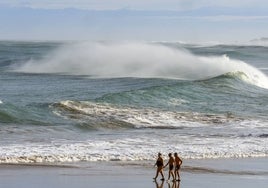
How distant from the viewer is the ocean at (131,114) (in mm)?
21484

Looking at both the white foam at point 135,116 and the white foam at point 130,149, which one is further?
the white foam at point 135,116

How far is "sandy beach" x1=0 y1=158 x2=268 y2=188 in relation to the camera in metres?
16.0

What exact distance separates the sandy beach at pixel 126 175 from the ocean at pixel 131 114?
1.09 m

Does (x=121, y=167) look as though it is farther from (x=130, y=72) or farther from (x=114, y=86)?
(x=130, y=72)

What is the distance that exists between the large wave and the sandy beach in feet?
101

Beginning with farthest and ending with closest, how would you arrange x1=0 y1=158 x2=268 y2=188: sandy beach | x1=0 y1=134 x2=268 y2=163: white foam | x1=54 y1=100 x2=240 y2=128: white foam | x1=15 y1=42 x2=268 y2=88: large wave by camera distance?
x1=15 y1=42 x2=268 y2=88: large wave < x1=54 y1=100 x2=240 y2=128: white foam < x1=0 y1=134 x2=268 y2=163: white foam < x1=0 y1=158 x2=268 y2=188: sandy beach

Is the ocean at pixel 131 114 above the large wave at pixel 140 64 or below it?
below

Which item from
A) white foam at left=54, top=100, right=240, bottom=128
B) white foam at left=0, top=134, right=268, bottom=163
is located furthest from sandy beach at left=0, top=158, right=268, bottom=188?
white foam at left=54, top=100, right=240, bottom=128

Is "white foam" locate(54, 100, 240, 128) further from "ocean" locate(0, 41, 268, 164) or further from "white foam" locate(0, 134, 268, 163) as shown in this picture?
"white foam" locate(0, 134, 268, 163)

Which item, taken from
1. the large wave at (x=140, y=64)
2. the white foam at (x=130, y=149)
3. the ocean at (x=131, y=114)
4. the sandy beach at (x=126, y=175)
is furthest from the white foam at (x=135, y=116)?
the large wave at (x=140, y=64)

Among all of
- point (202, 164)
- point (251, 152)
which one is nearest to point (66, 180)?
point (202, 164)

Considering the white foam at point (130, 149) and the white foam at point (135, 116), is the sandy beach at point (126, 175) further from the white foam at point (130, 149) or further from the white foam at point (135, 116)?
the white foam at point (135, 116)

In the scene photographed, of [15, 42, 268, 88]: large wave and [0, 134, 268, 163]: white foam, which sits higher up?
[15, 42, 268, 88]: large wave

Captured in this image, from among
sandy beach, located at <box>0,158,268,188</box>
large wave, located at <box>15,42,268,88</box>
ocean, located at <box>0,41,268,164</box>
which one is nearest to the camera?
sandy beach, located at <box>0,158,268,188</box>
